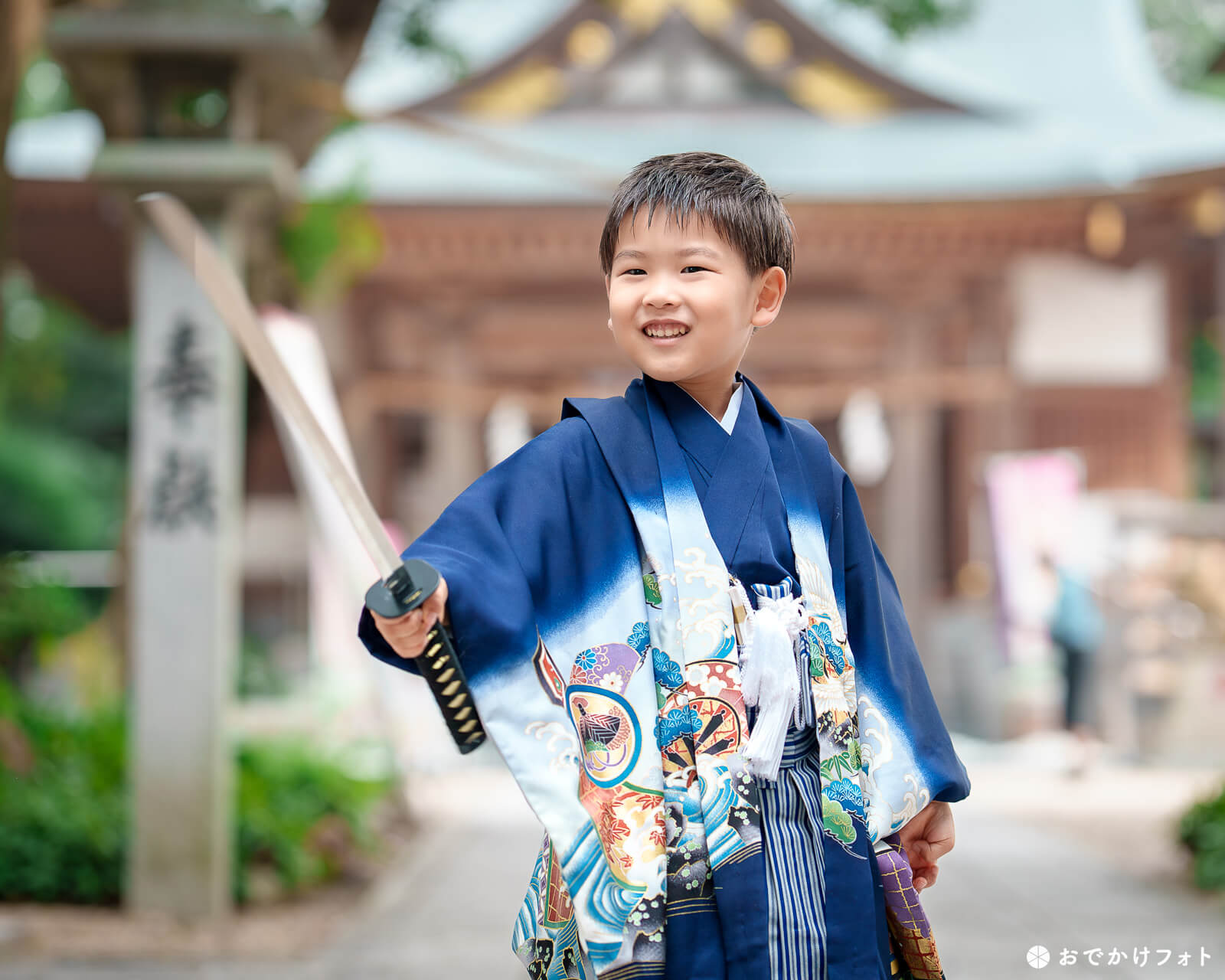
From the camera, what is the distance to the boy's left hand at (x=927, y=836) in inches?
71.8

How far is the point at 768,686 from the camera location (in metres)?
1.64

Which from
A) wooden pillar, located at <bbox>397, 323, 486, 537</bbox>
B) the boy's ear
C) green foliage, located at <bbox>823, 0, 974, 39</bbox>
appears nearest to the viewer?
the boy's ear

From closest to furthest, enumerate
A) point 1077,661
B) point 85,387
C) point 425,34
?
point 425,34 < point 1077,661 < point 85,387

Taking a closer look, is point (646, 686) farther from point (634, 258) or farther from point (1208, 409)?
point (1208, 409)

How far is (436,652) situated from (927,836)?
81 cm

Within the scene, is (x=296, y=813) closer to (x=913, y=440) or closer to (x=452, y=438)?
(x=452, y=438)

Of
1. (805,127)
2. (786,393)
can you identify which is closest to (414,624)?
(786,393)

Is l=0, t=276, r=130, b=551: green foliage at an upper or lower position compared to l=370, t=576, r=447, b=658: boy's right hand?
upper

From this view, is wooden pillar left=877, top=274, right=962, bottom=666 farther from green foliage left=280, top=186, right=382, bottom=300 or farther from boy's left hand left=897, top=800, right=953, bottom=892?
boy's left hand left=897, top=800, right=953, bottom=892

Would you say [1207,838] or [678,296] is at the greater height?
[678,296]

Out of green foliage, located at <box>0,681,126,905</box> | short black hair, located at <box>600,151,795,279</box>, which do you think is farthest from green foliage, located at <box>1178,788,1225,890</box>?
short black hair, located at <box>600,151,795,279</box>

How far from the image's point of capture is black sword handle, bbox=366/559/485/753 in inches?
56.0

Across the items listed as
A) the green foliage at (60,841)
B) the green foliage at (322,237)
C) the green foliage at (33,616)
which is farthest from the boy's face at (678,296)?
the green foliage at (33,616)

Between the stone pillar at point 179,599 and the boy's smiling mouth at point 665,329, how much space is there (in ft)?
11.7
